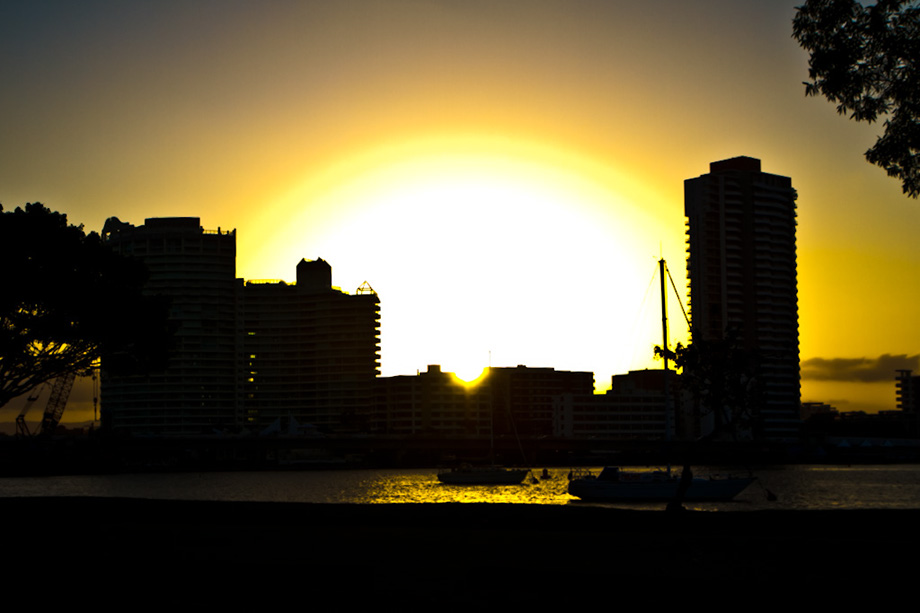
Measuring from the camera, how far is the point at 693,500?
8612 centimetres

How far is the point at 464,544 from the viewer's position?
24.7 meters

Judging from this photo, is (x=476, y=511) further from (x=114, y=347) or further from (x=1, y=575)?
(x=114, y=347)

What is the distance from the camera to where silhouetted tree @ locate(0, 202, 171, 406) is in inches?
1709

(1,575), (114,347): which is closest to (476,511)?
(1,575)

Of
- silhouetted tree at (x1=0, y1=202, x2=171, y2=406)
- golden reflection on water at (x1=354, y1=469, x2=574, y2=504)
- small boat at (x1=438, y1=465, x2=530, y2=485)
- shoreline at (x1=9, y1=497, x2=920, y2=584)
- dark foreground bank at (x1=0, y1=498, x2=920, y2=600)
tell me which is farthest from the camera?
small boat at (x1=438, y1=465, x2=530, y2=485)

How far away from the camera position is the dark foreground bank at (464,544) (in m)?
Answer: 19.3

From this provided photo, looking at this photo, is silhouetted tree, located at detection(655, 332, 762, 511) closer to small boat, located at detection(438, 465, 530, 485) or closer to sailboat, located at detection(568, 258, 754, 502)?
sailboat, located at detection(568, 258, 754, 502)

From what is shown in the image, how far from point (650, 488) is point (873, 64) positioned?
66.3m

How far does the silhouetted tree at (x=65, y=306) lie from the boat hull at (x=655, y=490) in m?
46.9

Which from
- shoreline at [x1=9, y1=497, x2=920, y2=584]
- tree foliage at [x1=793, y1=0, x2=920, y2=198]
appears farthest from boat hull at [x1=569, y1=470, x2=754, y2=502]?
tree foliage at [x1=793, y1=0, x2=920, y2=198]

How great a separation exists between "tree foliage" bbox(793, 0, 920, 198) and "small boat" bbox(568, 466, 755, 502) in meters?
64.1

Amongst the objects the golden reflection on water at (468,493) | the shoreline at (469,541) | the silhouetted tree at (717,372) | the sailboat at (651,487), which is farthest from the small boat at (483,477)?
the shoreline at (469,541)

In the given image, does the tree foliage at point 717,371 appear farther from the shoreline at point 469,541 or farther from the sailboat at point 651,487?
the sailboat at point 651,487

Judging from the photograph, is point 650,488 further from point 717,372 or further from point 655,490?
point 717,372
